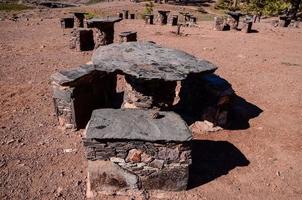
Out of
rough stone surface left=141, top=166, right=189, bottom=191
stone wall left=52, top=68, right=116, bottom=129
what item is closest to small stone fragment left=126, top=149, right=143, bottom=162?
rough stone surface left=141, top=166, right=189, bottom=191

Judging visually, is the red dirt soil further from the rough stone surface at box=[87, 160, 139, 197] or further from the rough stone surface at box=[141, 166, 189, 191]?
the rough stone surface at box=[87, 160, 139, 197]

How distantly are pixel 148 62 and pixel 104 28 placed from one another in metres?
7.52

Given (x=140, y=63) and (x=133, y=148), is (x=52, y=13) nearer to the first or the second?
(x=140, y=63)

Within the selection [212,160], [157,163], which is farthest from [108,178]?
[212,160]

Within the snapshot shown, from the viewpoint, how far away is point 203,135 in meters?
7.80

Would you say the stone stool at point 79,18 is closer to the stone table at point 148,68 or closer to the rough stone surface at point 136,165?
the stone table at point 148,68

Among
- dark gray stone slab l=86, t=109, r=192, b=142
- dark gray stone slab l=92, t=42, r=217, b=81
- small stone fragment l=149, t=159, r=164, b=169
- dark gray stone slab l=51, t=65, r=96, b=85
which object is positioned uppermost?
dark gray stone slab l=92, t=42, r=217, b=81

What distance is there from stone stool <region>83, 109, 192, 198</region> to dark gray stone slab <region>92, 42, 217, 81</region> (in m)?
1.25

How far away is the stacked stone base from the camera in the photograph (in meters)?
5.41

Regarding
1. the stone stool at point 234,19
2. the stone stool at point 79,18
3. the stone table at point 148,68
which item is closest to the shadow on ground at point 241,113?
the stone table at point 148,68

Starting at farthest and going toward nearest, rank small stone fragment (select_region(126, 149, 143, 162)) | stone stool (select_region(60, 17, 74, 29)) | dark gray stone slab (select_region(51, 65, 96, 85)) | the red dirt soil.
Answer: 1. stone stool (select_region(60, 17, 74, 29))
2. dark gray stone slab (select_region(51, 65, 96, 85))
3. the red dirt soil
4. small stone fragment (select_region(126, 149, 143, 162))

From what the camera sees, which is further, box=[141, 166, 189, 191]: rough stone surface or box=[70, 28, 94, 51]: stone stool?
box=[70, 28, 94, 51]: stone stool

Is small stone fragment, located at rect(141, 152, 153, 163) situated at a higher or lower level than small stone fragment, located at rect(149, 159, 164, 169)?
higher

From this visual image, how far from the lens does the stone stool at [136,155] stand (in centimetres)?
536
